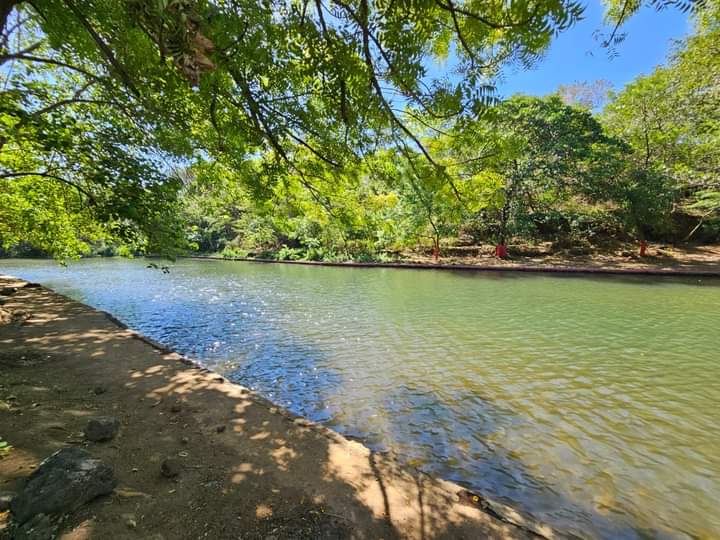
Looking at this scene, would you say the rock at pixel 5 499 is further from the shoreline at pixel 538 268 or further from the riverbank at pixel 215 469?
the shoreline at pixel 538 268

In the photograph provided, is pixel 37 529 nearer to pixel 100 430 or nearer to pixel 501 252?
pixel 100 430

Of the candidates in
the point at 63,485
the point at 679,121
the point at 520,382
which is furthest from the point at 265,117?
the point at 679,121

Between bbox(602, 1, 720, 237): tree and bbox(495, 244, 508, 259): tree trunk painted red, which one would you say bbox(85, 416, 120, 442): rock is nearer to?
bbox(602, 1, 720, 237): tree

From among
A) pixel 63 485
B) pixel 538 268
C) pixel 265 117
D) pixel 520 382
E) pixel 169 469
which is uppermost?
pixel 265 117

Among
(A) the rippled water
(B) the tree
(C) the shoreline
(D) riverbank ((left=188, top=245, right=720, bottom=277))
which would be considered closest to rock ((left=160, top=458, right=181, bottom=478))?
(A) the rippled water

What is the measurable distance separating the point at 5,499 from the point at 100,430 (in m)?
1.00

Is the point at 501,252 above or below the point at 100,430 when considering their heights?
above

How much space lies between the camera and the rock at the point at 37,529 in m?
1.58

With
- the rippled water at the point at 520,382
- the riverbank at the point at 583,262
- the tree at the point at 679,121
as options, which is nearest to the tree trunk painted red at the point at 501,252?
the riverbank at the point at 583,262

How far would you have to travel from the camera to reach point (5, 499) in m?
1.80

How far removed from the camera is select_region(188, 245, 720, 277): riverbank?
627 inches

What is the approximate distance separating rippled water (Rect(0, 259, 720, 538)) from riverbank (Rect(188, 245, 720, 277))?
16.3 ft

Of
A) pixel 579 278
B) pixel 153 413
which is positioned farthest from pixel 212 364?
pixel 579 278

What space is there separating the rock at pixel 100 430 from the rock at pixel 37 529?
117cm
